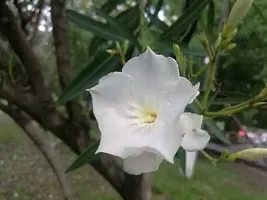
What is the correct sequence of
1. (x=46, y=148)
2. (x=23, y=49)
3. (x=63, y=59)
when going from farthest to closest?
1. (x=46, y=148)
2. (x=63, y=59)
3. (x=23, y=49)

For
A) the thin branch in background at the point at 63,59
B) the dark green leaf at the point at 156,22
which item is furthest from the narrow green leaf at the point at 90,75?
the thin branch in background at the point at 63,59

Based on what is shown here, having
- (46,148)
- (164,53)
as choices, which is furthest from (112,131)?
(46,148)

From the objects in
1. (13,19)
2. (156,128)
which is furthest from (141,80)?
(13,19)

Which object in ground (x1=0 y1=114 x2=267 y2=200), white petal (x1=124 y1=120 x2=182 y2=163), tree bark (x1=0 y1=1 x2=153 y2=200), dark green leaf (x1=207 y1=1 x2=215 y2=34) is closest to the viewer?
white petal (x1=124 y1=120 x2=182 y2=163)

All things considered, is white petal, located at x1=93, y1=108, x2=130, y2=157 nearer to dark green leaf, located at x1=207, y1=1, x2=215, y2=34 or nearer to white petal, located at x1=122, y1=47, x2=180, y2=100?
white petal, located at x1=122, y1=47, x2=180, y2=100

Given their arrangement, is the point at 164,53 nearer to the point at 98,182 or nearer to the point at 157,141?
the point at 157,141

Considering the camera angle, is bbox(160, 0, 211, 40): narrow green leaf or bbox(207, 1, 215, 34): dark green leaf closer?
bbox(160, 0, 211, 40): narrow green leaf

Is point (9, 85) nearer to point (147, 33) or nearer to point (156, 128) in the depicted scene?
point (147, 33)

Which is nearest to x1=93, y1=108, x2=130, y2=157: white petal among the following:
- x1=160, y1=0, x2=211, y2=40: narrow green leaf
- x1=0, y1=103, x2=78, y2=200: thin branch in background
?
x1=160, y1=0, x2=211, y2=40: narrow green leaf
